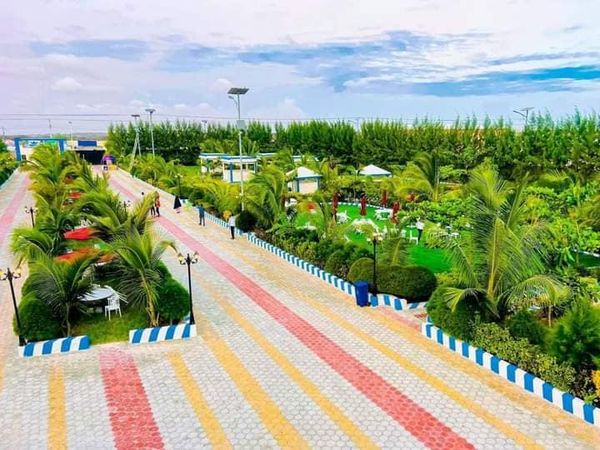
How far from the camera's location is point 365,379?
782cm

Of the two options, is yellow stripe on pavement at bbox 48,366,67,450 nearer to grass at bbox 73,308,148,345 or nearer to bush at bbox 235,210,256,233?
grass at bbox 73,308,148,345

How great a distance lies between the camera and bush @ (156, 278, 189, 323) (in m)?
9.77

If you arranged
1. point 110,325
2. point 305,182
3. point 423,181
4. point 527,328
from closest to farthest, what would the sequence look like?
point 527,328 < point 110,325 < point 423,181 < point 305,182

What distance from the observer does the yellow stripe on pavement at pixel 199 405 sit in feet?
21.0

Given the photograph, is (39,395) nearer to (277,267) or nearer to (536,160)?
(277,267)

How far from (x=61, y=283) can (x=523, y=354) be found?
800 cm

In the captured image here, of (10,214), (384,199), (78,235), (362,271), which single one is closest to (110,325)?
(362,271)

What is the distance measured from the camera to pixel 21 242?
37.5 feet

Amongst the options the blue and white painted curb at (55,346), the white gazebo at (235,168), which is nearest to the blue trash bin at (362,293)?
the blue and white painted curb at (55,346)

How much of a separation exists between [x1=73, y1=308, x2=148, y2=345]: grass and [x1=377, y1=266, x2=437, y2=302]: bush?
5.10 meters

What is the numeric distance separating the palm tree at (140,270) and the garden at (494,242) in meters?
4.55

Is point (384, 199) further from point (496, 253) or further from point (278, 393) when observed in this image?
point (278, 393)

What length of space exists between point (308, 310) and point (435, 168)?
42.2 ft

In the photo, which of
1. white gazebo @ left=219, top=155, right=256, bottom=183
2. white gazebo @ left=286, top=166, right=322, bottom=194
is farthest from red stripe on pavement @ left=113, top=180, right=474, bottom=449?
white gazebo @ left=219, top=155, right=256, bottom=183
